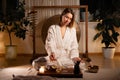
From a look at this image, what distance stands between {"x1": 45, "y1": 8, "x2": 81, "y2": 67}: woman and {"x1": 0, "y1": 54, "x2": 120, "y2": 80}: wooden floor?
39cm

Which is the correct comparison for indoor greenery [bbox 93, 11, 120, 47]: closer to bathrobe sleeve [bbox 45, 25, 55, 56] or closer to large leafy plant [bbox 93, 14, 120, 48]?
large leafy plant [bbox 93, 14, 120, 48]

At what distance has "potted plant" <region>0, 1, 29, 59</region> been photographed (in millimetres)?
5375

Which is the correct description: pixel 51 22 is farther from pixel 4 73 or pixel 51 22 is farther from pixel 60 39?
pixel 4 73

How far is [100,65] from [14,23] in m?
1.74

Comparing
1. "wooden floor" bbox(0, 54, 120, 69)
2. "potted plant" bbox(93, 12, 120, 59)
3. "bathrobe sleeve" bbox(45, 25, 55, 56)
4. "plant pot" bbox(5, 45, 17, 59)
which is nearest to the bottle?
"bathrobe sleeve" bbox(45, 25, 55, 56)

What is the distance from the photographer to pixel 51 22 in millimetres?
5488

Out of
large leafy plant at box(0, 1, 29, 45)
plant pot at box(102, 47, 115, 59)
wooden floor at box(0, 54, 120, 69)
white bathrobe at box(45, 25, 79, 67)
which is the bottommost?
wooden floor at box(0, 54, 120, 69)

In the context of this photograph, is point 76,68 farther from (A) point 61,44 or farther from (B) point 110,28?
(B) point 110,28

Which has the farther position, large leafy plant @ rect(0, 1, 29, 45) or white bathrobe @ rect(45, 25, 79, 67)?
large leafy plant @ rect(0, 1, 29, 45)

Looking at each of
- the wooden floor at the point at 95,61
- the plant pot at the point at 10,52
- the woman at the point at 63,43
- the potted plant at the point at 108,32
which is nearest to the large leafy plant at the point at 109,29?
the potted plant at the point at 108,32

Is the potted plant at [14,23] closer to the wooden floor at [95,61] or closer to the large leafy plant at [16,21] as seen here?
the large leafy plant at [16,21]

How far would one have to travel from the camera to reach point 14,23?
5418 mm

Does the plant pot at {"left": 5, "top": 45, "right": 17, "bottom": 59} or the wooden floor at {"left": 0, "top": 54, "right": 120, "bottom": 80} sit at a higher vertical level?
the plant pot at {"left": 5, "top": 45, "right": 17, "bottom": 59}

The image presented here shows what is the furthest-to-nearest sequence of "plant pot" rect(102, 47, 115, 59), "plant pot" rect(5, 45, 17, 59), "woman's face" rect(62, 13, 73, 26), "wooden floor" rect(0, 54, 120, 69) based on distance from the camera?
1. "plant pot" rect(102, 47, 115, 59)
2. "plant pot" rect(5, 45, 17, 59)
3. "wooden floor" rect(0, 54, 120, 69)
4. "woman's face" rect(62, 13, 73, 26)
